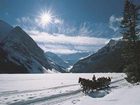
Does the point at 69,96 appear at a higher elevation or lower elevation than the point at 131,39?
lower

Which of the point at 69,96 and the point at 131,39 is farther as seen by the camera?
the point at 131,39

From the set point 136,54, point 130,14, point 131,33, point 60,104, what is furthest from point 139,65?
point 60,104

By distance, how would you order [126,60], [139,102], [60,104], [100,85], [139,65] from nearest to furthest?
1. [139,102]
2. [60,104]
3. [100,85]
4. [139,65]
5. [126,60]

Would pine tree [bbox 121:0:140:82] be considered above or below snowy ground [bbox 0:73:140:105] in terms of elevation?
above

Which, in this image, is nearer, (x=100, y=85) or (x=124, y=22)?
(x=100, y=85)

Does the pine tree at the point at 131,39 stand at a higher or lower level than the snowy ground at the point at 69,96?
higher

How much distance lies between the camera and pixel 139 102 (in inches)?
773

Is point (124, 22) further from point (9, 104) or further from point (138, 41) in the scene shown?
point (9, 104)

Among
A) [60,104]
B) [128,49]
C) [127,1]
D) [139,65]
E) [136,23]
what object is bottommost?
[60,104]

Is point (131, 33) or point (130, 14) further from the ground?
point (130, 14)

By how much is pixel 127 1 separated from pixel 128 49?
9518 millimetres

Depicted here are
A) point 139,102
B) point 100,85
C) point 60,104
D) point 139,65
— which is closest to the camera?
point 139,102

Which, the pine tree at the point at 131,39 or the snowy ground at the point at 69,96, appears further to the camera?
the pine tree at the point at 131,39

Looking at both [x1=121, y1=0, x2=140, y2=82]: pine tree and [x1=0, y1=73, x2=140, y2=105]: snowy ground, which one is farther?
[x1=121, y1=0, x2=140, y2=82]: pine tree
